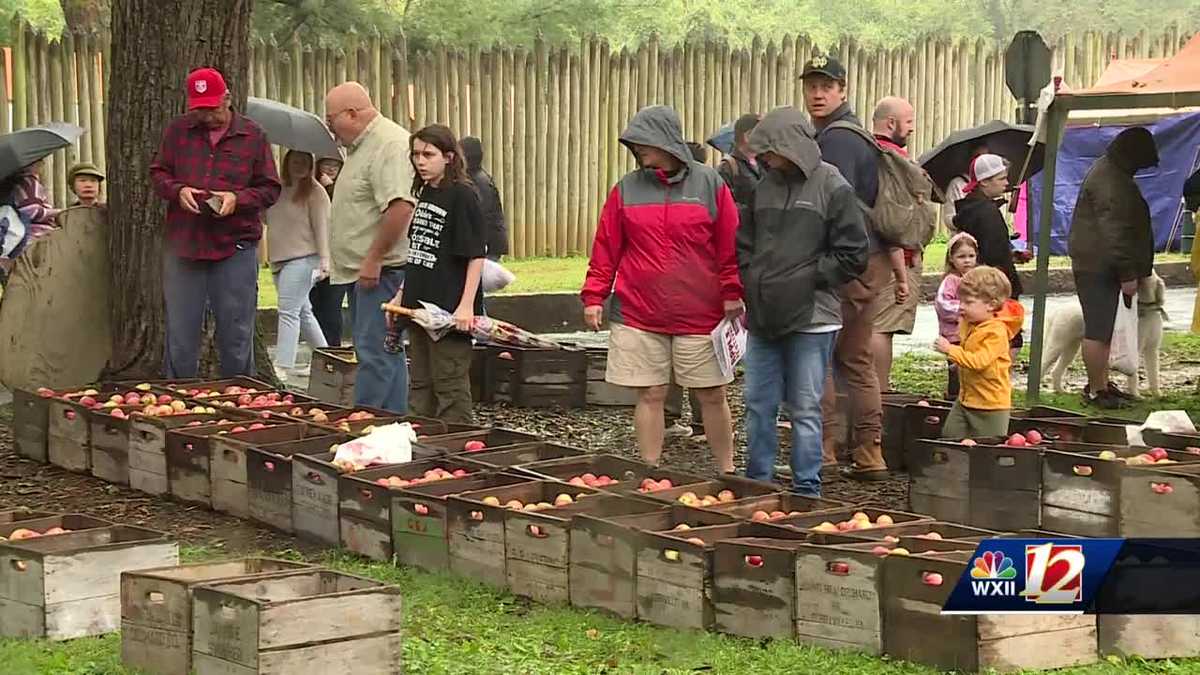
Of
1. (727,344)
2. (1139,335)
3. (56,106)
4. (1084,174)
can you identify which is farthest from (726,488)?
(1084,174)

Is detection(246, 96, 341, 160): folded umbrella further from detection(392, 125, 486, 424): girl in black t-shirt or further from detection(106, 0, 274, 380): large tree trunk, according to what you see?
detection(392, 125, 486, 424): girl in black t-shirt

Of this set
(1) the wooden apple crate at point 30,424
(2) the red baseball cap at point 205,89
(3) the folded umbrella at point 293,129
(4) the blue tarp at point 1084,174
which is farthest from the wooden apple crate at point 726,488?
(4) the blue tarp at point 1084,174

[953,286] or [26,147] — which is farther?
[26,147]

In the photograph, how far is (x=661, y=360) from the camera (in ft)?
31.2

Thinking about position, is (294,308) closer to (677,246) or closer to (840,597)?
(677,246)

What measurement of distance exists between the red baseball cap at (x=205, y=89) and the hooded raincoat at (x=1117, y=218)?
5993 millimetres

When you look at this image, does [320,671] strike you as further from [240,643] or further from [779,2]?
[779,2]

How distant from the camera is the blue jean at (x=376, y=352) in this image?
10828 mm

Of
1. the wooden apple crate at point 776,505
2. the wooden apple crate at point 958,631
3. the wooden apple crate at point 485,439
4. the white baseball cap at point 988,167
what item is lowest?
the wooden apple crate at point 958,631

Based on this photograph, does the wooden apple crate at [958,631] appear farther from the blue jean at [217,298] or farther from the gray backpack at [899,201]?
the blue jean at [217,298]

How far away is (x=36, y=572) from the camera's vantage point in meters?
6.79

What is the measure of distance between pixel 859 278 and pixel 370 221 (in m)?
2.77

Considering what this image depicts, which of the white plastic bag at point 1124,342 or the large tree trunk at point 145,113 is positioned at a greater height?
the large tree trunk at point 145,113

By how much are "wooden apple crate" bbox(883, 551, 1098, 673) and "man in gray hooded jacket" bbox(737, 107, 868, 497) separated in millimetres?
2714
